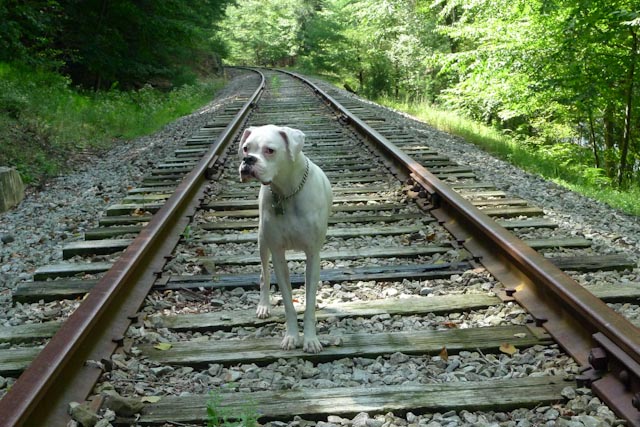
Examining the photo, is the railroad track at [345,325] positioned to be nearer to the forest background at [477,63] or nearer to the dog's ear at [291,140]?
the dog's ear at [291,140]

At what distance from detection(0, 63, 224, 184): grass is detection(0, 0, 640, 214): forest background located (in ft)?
0.51

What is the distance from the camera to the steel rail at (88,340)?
2.35 meters

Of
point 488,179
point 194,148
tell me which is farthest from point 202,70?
point 488,179

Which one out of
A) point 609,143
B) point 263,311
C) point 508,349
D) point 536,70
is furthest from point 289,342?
point 609,143

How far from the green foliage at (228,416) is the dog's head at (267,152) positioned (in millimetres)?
975

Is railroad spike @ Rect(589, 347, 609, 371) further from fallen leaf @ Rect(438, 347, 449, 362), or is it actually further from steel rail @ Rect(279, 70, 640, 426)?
fallen leaf @ Rect(438, 347, 449, 362)

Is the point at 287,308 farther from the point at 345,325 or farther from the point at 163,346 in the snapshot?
the point at 163,346

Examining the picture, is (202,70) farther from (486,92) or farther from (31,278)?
(31,278)

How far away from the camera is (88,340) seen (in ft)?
9.73

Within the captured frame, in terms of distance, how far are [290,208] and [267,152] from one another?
36 cm

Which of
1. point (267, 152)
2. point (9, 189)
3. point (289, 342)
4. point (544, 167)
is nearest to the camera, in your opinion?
point (267, 152)

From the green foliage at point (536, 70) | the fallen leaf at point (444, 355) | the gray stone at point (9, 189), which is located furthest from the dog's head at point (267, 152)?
the green foliage at point (536, 70)

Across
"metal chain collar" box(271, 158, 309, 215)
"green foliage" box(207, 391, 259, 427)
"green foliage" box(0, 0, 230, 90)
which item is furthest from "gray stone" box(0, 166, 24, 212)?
"green foliage" box(0, 0, 230, 90)

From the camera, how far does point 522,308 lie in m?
3.45
